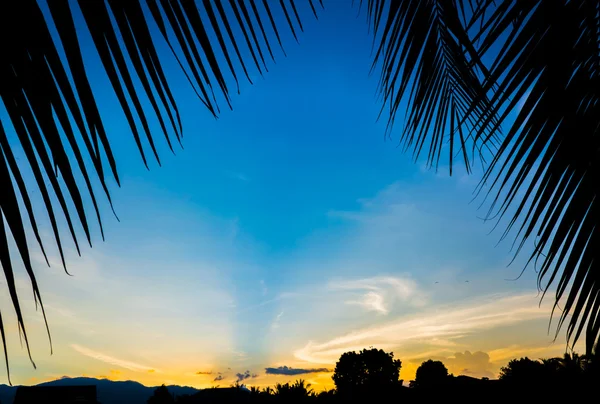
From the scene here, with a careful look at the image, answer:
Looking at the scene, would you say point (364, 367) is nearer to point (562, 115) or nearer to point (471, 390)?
point (471, 390)

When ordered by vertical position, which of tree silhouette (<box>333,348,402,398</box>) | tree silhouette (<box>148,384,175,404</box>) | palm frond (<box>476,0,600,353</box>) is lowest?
tree silhouette (<box>148,384,175,404</box>)

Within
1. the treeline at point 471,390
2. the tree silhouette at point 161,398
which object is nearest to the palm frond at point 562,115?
the treeline at point 471,390

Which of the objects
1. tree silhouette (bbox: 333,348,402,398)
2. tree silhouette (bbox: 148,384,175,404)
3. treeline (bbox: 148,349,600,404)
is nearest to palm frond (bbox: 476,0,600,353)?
treeline (bbox: 148,349,600,404)

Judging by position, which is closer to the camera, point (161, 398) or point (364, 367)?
point (161, 398)

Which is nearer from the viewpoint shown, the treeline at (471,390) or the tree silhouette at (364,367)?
the treeline at (471,390)

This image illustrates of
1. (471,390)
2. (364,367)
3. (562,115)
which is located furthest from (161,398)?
(562,115)

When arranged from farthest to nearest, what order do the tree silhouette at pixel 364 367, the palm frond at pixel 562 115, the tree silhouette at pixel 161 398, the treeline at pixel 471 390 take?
1. the tree silhouette at pixel 364 367
2. the tree silhouette at pixel 161 398
3. the treeline at pixel 471 390
4. the palm frond at pixel 562 115

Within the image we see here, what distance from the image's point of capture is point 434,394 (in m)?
21.9

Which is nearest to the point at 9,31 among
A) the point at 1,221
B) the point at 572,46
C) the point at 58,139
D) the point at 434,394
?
the point at 58,139

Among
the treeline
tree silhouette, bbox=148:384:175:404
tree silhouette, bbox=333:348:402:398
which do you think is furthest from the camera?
tree silhouette, bbox=333:348:402:398

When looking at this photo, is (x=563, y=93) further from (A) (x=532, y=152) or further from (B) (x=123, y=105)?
(B) (x=123, y=105)

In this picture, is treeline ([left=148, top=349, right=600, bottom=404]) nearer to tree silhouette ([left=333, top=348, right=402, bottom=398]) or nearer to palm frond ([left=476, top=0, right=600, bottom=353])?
palm frond ([left=476, top=0, right=600, bottom=353])

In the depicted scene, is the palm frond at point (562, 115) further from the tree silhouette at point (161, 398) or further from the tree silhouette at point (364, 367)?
the tree silhouette at point (364, 367)

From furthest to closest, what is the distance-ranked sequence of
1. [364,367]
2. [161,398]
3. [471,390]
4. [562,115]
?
1. [364,367]
2. [161,398]
3. [471,390]
4. [562,115]
